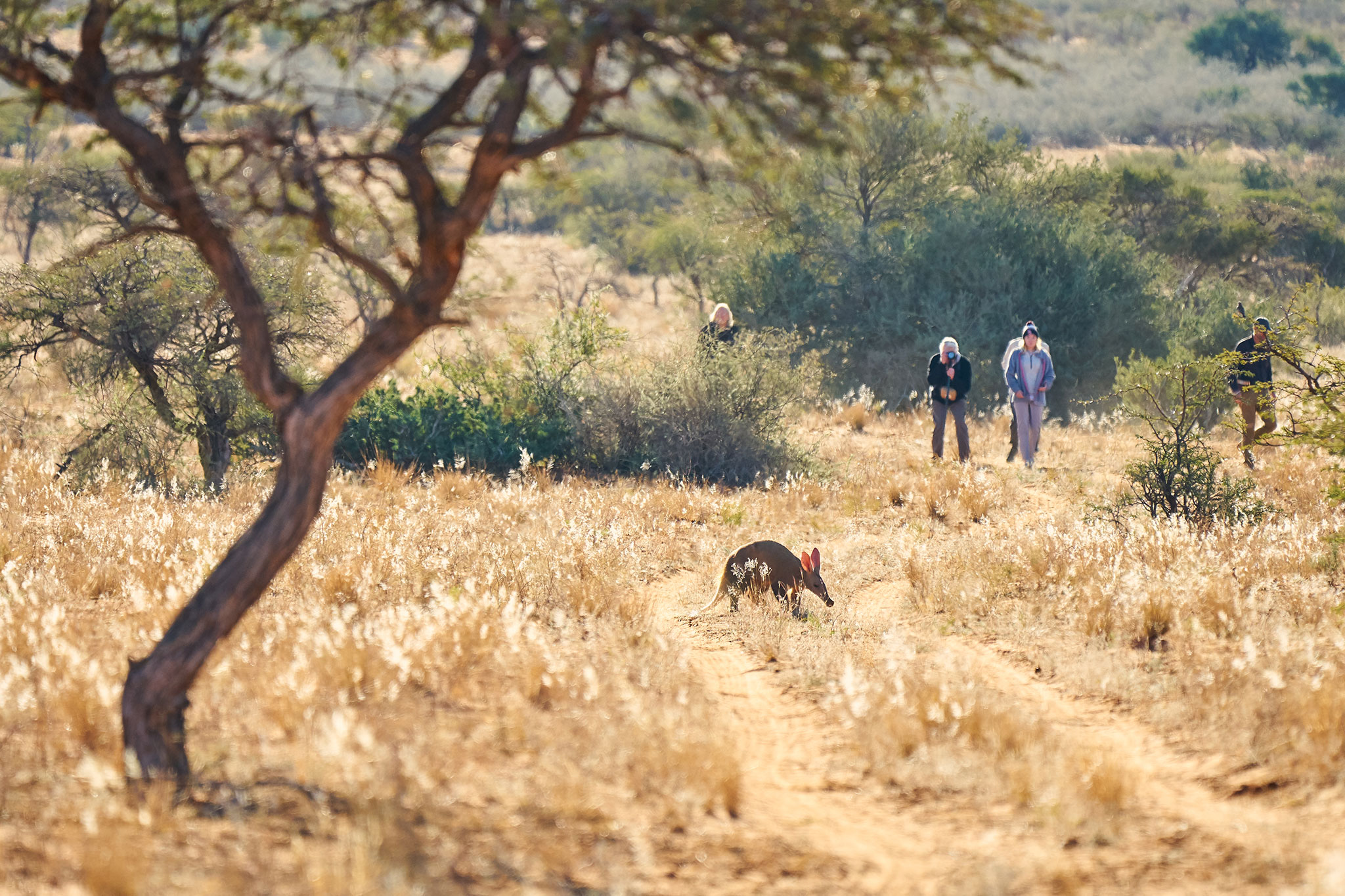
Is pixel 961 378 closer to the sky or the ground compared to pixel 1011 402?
closer to the sky

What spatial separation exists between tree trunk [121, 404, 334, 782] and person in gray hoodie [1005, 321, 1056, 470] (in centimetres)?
966

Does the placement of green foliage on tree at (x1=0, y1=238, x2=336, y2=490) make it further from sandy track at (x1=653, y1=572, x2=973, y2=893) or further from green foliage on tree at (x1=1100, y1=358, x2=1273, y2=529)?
green foliage on tree at (x1=1100, y1=358, x2=1273, y2=529)

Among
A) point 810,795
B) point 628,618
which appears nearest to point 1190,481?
point 628,618

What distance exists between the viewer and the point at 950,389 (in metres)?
12.9

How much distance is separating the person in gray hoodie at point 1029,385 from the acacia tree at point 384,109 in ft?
26.8

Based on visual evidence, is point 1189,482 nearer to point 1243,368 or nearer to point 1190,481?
point 1190,481

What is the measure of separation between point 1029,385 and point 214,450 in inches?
370

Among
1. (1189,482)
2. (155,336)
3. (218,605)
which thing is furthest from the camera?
(155,336)

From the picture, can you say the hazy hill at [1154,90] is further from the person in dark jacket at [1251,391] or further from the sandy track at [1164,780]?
the sandy track at [1164,780]

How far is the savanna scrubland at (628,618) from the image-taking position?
153 inches

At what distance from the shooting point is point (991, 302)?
19609 millimetres

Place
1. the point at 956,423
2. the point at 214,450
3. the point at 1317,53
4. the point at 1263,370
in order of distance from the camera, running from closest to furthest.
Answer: the point at 1263,370
the point at 214,450
the point at 956,423
the point at 1317,53

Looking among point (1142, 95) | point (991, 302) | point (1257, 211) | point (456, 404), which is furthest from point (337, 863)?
point (1142, 95)

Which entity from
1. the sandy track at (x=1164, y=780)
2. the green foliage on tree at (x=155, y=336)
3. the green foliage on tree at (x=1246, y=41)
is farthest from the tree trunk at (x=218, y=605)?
the green foliage on tree at (x=1246, y=41)
